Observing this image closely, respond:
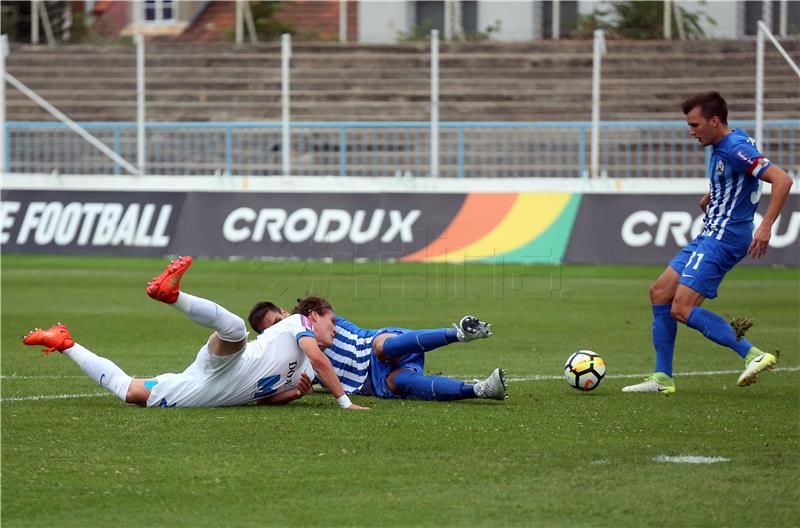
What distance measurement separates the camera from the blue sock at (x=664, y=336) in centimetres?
1038

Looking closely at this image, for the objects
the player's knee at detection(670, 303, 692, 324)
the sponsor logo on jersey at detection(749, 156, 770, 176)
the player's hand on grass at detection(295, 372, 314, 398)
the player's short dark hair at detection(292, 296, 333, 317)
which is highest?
the sponsor logo on jersey at detection(749, 156, 770, 176)

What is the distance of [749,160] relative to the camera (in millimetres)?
9953

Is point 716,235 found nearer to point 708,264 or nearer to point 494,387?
point 708,264

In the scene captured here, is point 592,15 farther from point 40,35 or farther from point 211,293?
point 211,293

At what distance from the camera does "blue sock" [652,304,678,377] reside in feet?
34.0

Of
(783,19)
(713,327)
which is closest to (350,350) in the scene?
(713,327)

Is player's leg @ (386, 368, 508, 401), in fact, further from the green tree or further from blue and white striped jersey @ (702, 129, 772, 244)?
the green tree

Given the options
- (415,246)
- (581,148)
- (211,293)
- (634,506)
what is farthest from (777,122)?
(634,506)

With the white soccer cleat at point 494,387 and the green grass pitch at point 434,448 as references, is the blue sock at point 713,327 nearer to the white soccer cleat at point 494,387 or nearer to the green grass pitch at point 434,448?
the green grass pitch at point 434,448

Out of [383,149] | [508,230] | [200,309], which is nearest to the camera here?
[200,309]

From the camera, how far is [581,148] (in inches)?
1038

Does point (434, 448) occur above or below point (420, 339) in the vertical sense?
below

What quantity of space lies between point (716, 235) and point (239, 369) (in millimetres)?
3762

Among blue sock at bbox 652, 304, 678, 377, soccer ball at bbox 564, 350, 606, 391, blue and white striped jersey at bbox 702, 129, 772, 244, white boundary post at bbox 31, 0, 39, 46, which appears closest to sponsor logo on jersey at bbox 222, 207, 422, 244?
blue sock at bbox 652, 304, 678, 377
